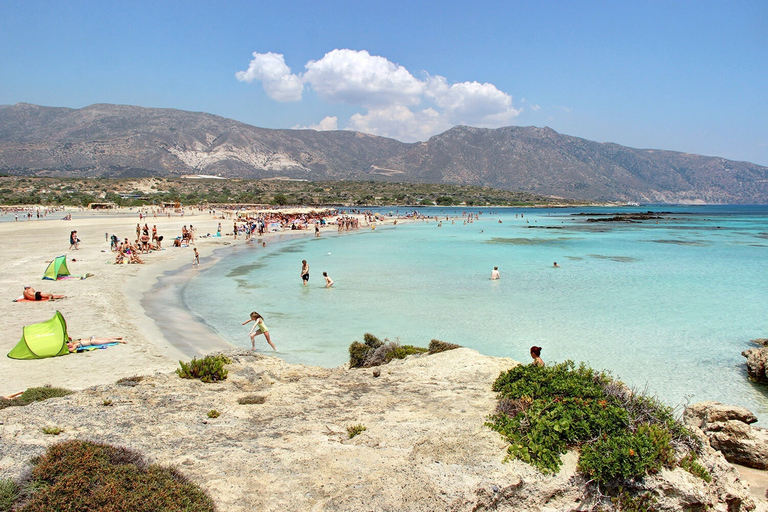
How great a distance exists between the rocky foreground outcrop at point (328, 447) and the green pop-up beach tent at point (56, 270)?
1437 centimetres

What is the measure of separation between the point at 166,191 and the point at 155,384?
107 m

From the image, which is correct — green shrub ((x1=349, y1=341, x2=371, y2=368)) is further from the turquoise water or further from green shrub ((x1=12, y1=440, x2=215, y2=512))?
green shrub ((x1=12, y1=440, x2=215, y2=512))

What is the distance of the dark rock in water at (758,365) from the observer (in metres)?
9.52

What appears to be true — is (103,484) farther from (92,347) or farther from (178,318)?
(178,318)

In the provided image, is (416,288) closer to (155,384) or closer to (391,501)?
(155,384)

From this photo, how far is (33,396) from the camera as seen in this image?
6.42 m

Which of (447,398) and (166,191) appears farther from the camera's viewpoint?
(166,191)

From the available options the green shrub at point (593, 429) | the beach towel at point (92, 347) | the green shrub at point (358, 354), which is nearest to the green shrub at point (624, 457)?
the green shrub at point (593, 429)

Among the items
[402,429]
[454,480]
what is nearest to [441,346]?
[402,429]

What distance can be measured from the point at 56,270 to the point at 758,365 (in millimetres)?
23054

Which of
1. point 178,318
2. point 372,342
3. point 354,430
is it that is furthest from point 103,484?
point 178,318

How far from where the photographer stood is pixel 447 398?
6.39m

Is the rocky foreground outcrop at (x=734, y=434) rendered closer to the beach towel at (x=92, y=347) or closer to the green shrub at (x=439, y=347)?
the green shrub at (x=439, y=347)

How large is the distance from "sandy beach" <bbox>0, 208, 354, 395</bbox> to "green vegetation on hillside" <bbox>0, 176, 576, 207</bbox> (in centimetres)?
5583
